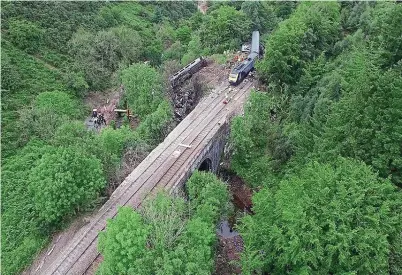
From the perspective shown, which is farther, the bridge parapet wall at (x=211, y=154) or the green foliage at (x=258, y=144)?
the green foliage at (x=258, y=144)

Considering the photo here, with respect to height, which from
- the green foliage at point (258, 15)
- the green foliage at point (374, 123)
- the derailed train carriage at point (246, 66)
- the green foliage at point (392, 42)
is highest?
the green foliage at point (392, 42)

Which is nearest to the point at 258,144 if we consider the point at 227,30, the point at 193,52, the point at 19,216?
the point at 19,216

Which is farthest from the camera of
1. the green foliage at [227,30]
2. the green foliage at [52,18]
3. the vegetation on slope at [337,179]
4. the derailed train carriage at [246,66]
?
the green foliage at [52,18]

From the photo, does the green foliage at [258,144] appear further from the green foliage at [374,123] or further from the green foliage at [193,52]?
the green foliage at [193,52]

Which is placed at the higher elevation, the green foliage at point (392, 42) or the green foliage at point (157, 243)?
the green foliage at point (392, 42)

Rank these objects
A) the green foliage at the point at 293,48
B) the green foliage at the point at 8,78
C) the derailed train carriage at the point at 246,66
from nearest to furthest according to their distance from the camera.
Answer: the green foliage at the point at 293,48, the derailed train carriage at the point at 246,66, the green foliage at the point at 8,78

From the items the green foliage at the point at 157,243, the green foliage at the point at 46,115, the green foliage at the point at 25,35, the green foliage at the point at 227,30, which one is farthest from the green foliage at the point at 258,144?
the green foliage at the point at 25,35

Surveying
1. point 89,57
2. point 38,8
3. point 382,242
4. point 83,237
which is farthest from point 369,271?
point 38,8
